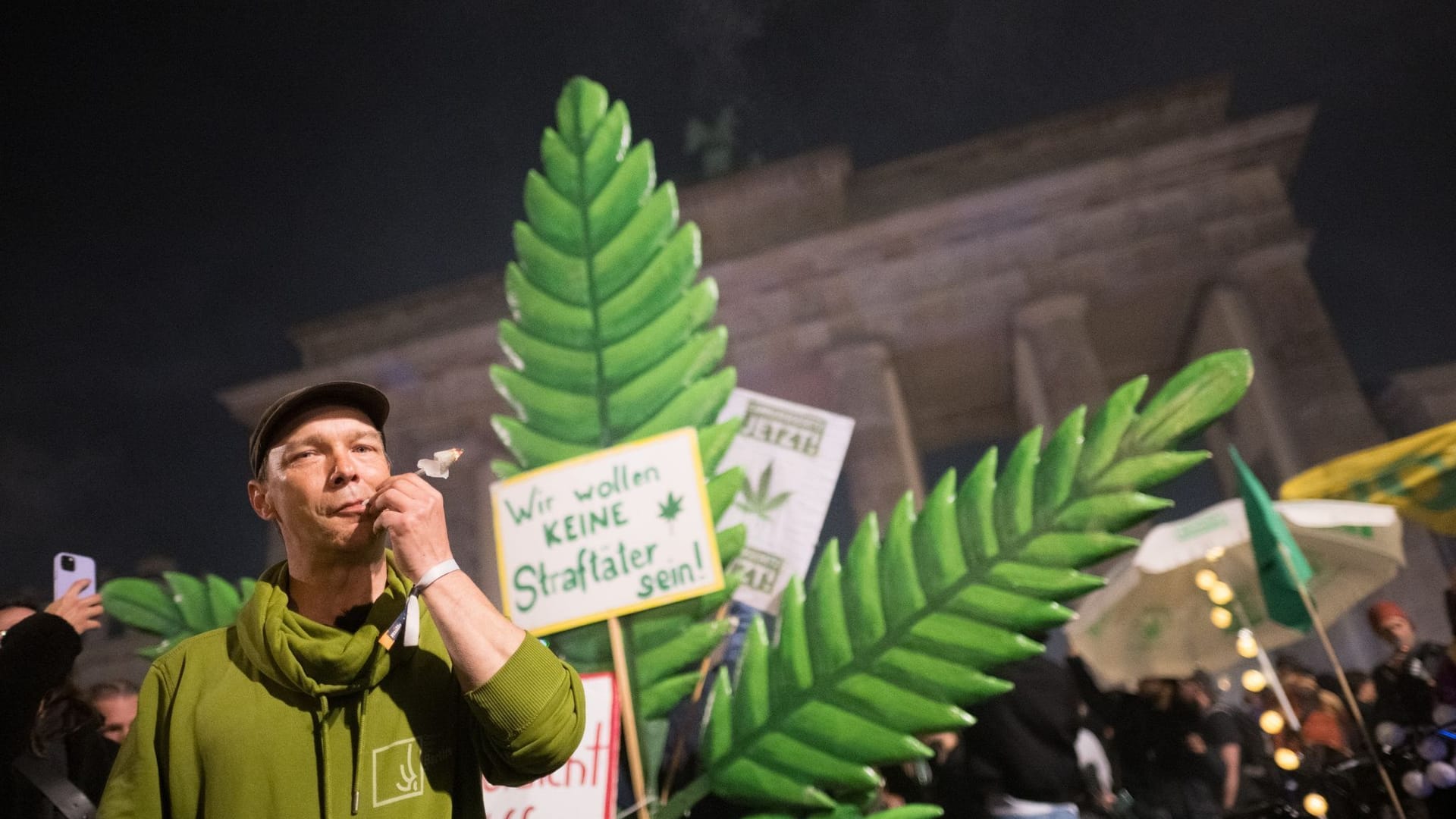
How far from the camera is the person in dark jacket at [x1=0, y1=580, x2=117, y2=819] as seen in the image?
2.55 meters

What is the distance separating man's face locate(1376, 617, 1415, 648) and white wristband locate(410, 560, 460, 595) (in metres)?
6.23

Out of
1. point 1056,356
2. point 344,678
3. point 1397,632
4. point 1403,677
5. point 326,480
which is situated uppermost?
point 1056,356

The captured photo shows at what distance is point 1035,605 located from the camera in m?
2.16

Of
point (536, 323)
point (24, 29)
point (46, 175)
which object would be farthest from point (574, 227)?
point (46, 175)

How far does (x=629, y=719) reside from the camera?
2408 millimetres

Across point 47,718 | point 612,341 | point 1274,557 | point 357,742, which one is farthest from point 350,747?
point 1274,557

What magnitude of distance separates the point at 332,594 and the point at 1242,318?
18.4 m

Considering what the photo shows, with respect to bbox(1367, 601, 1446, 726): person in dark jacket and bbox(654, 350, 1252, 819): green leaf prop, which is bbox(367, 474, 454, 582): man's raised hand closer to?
bbox(654, 350, 1252, 819): green leaf prop

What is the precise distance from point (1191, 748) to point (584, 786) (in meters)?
5.14

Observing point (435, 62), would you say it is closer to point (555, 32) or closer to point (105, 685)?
point (555, 32)

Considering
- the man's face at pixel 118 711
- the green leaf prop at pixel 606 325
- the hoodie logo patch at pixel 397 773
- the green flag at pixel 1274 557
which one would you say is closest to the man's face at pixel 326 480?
the hoodie logo patch at pixel 397 773

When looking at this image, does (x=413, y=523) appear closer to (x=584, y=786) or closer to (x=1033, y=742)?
(x=584, y=786)

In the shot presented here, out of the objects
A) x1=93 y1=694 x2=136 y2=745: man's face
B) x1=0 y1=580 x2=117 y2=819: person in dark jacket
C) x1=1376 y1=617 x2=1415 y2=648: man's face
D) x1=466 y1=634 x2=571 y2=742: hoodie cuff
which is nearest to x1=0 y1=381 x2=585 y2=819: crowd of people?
x1=466 y1=634 x2=571 y2=742: hoodie cuff

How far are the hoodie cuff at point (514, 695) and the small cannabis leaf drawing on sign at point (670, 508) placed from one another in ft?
4.41
